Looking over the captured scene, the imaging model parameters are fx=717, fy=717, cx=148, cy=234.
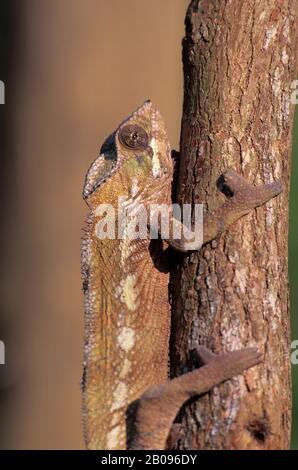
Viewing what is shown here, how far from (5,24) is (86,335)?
4.34 metres

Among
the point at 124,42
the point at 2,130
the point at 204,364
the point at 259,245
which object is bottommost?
the point at 204,364

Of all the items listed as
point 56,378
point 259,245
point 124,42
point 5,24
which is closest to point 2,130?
point 5,24

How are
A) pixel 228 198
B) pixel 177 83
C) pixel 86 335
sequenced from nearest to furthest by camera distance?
pixel 228 198 < pixel 86 335 < pixel 177 83

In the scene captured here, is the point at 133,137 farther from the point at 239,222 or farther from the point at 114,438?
the point at 114,438

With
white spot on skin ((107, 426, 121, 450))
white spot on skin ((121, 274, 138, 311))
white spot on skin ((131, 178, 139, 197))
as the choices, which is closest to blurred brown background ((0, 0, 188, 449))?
white spot on skin ((131, 178, 139, 197))

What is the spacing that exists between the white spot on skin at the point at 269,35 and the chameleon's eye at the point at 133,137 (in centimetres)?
62

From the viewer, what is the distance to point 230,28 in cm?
248

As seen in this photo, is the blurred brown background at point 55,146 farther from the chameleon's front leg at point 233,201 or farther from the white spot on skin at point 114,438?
the white spot on skin at point 114,438

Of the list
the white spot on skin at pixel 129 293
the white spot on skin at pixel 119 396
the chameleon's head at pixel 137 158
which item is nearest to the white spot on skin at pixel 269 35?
the chameleon's head at pixel 137 158

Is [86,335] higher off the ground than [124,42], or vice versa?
[124,42]

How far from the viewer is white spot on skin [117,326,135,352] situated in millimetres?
2658

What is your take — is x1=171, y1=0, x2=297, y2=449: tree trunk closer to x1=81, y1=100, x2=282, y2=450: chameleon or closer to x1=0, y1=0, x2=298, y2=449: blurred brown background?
x1=81, y1=100, x2=282, y2=450: chameleon

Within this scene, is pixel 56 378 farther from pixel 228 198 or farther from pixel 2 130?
pixel 228 198
